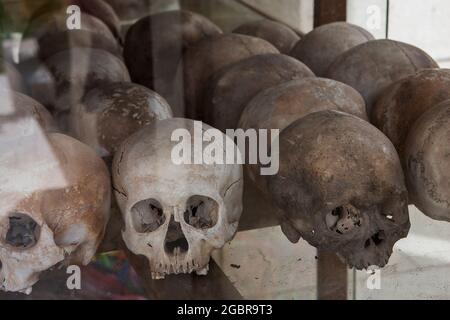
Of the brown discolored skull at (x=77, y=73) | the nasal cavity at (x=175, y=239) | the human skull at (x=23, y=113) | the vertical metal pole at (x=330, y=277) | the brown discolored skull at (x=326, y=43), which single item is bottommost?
the vertical metal pole at (x=330, y=277)

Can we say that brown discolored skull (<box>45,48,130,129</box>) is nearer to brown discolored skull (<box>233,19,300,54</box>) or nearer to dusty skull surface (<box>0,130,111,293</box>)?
dusty skull surface (<box>0,130,111,293</box>)

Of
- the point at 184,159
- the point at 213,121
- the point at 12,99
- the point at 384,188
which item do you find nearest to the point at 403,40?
the point at 213,121

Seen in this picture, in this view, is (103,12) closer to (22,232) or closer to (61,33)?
(61,33)

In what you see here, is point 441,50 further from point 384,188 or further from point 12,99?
point 12,99

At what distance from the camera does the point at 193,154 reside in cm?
111

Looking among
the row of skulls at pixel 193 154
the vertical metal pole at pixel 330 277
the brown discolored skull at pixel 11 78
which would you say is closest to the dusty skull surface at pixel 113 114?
the row of skulls at pixel 193 154

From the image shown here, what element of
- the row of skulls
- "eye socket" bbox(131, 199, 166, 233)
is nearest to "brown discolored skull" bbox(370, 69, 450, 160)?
the row of skulls

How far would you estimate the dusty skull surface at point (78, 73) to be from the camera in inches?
55.5

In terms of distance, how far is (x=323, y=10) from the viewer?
1.91 m

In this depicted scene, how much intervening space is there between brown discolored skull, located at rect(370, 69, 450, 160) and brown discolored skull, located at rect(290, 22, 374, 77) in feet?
1.20

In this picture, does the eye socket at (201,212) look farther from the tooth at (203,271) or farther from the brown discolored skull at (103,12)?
the brown discolored skull at (103,12)

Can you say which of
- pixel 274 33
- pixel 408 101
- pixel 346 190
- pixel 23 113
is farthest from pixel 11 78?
pixel 274 33

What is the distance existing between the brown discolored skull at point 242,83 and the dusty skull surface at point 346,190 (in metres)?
0.36

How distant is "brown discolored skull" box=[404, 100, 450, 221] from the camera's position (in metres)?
1.15
